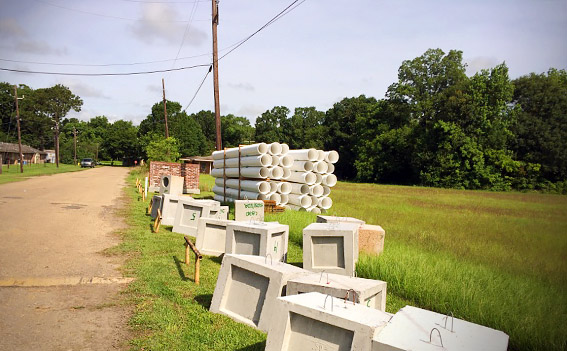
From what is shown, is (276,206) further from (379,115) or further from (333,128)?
(333,128)

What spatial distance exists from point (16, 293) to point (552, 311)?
738cm

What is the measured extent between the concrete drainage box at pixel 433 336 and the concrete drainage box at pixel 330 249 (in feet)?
10.4

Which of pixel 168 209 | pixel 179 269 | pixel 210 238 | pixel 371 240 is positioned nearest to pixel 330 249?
pixel 371 240

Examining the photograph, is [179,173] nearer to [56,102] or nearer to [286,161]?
[286,161]

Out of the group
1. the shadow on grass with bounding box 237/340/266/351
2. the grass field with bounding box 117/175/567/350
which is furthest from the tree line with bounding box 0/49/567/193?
the shadow on grass with bounding box 237/340/266/351

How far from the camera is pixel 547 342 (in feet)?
14.4

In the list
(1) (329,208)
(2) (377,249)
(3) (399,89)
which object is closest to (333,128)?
(3) (399,89)

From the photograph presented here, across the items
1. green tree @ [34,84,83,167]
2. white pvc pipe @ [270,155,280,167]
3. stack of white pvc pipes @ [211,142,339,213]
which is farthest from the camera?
green tree @ [34,84,83,167]

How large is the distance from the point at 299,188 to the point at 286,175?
0.77m

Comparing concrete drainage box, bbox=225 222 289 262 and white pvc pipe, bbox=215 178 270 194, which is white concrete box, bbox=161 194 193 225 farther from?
concrete drainage box, bbox=225 222 289 262

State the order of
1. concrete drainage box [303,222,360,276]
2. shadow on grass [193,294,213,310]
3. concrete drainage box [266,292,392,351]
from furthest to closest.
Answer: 1. concrete drainage box [303,222,360,276]
2. shadow on grass [193,294,213,310]
3. concrete drainage box [266,292,392,351]

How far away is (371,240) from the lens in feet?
Answer: 26.8

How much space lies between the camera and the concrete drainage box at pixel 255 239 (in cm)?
706

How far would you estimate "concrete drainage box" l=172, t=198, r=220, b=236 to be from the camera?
35.3 ft
